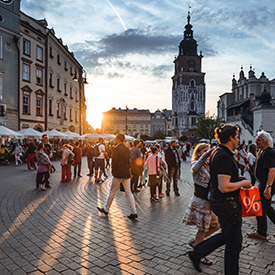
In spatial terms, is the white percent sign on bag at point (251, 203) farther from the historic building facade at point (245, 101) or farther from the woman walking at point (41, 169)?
the historic building facade at point (245, 101)

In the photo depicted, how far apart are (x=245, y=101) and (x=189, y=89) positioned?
50.3 metres

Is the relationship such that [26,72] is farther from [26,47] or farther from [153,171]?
[153,171]

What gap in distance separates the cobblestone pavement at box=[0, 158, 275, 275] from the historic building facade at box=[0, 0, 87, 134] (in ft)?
49.0

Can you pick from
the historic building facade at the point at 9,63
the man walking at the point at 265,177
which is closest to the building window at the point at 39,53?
the historic building facade at the point at 9,63

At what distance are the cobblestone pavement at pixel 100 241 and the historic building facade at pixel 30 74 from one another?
14942 millimetres

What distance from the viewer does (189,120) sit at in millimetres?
97188

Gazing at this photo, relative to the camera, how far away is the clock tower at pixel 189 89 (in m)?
97.5

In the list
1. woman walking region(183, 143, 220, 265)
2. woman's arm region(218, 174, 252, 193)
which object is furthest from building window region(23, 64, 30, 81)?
woman's arm region(218, 174, 252, 193)

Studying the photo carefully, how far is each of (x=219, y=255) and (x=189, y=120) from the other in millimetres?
94635

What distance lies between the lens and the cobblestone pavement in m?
4.00

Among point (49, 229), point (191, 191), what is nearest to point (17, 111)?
point (191, 191)

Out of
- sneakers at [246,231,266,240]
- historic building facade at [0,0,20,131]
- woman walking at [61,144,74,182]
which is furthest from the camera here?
historic building facade at [0,0,20,131]

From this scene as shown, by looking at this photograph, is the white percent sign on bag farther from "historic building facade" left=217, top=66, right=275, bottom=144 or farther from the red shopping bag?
"historic building facade" left=217, top=66, right=275, bottom=144

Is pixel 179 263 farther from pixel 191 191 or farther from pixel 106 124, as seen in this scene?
pixel 106 124
